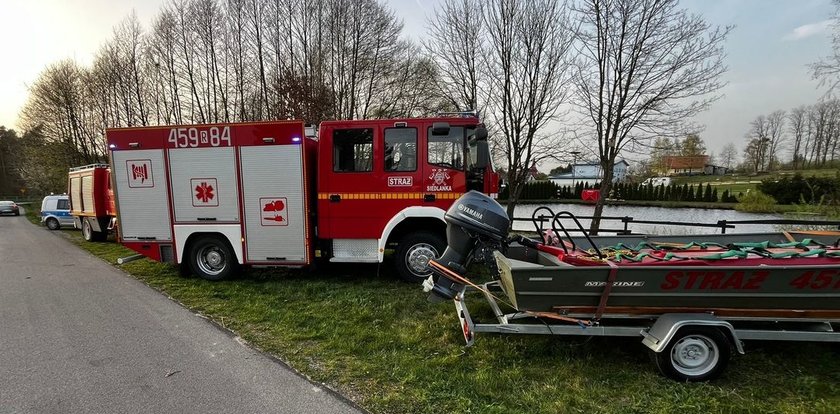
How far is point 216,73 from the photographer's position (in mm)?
18625

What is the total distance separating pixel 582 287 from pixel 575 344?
3.11 ft

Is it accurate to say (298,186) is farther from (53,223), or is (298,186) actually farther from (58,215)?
(53,223)

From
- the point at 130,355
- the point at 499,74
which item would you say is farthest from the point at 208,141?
the point at 499,74

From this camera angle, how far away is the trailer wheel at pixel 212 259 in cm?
689

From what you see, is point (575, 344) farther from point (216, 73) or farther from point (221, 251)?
point (216, 73)

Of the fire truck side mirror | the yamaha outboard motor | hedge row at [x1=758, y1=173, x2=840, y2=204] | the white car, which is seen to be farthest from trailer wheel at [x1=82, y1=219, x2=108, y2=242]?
hedge row at [x1=758, y1=173, x2=840, y2=204]

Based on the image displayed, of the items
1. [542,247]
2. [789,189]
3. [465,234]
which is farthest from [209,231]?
[789,189]

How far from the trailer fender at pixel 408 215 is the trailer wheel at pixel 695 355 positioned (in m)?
3.52

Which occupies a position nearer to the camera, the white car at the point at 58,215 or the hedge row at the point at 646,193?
the white car at the point at 58,215

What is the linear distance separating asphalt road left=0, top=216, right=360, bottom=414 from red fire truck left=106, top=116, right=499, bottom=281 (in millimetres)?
1424

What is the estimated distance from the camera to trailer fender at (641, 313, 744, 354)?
125 inches

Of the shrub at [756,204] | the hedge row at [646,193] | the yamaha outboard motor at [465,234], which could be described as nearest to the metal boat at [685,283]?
the yamaha outboard motor at [465,234]

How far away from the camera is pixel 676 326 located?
10.5 feet

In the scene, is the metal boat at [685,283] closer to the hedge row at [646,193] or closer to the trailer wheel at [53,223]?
the hedge row at [646,193]
